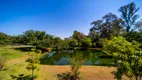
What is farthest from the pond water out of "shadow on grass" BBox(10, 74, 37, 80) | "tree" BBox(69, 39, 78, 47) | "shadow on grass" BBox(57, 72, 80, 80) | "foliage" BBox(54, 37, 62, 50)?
"tree" BBox(69, 39, 78, 47)

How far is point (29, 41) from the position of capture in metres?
32.4

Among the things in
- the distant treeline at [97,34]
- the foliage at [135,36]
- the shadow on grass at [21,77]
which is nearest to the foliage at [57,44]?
the distant treeline at [97,34]

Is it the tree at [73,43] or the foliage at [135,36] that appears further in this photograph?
the tree at [73,43]

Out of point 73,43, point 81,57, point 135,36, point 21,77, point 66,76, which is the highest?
point 135,36

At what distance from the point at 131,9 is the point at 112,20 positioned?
274 inches

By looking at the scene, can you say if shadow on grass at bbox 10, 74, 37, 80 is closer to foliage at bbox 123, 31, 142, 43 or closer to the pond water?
the pond water

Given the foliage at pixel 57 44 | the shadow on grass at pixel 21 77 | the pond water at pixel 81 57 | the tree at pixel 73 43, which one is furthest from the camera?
the tree at pixel 73 43

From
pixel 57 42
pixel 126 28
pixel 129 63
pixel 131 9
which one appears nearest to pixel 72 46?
pixel 57 42

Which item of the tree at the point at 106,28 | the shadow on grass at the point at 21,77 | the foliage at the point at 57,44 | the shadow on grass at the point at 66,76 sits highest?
the tree at the point at 106,28

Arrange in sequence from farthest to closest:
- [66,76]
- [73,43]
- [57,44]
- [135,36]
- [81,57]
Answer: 1. [73,43]
2. [57,44]
3. [135,36]
4. [81,57]
5. [66,76]

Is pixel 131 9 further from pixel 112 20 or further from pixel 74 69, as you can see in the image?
pixel 74 69

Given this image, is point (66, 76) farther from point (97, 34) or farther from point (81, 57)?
point (97, 34)

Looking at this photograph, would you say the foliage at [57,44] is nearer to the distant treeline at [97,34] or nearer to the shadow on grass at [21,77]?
the distant treeline at [97,34]

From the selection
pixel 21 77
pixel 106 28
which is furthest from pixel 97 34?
pixel 21 77
